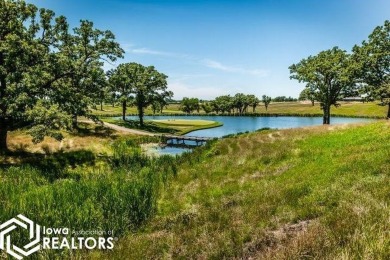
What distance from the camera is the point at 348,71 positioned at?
2142 inches

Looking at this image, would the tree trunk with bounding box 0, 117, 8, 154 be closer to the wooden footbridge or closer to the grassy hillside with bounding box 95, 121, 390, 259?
the grassy hillside with bounding box 95, 121, 390, 259

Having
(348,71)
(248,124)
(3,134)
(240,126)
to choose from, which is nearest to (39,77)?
(3,134)

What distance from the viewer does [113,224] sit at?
12.4 m

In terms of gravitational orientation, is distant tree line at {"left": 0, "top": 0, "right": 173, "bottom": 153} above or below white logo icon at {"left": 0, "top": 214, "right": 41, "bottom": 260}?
above

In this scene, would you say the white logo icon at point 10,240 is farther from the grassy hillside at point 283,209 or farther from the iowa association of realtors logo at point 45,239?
the grassy hillside at point 283,209

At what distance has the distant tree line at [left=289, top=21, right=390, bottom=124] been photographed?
169 feet

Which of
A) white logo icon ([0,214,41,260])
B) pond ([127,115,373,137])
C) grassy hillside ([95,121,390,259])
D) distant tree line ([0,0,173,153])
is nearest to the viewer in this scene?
grassy hillside ([95,121,390,259])

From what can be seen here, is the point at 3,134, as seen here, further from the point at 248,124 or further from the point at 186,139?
the point at 248,124

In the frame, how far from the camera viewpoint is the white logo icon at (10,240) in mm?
10469

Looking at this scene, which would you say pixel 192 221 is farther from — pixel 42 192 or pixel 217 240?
pixel 42 192

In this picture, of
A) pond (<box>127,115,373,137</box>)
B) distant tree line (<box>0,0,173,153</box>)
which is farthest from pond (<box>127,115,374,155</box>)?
distant tree line (<box>0,0,173,153</box>)

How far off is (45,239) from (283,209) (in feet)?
25.6

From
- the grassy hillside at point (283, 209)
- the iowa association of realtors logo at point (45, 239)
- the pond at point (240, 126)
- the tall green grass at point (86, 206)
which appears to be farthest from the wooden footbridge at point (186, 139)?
the iowa association of realtors logo at point (45, 239)

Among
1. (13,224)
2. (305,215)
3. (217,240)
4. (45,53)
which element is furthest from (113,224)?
(45,53)
